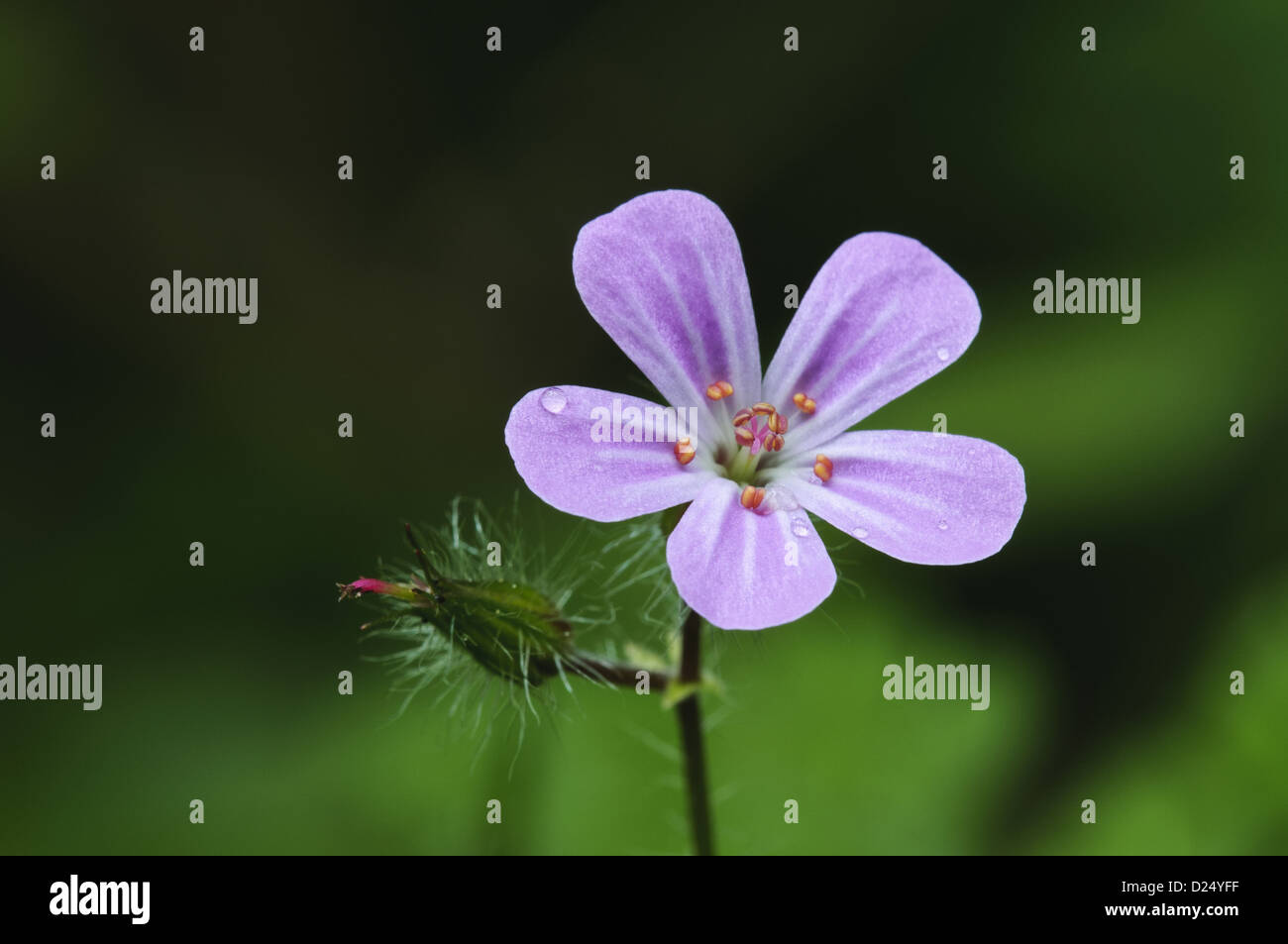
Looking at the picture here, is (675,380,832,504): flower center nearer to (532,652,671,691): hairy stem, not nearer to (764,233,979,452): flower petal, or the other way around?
(764,233,979,452): flower petal

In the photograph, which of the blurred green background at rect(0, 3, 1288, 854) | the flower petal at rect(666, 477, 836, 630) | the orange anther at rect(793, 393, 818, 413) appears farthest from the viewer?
the blurred green background at rect(0, 3, 1288, 854)

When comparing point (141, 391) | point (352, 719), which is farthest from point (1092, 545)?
point (141, 391)

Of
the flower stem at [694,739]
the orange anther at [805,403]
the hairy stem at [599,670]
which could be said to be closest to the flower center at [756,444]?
the orange anther at [805,403]

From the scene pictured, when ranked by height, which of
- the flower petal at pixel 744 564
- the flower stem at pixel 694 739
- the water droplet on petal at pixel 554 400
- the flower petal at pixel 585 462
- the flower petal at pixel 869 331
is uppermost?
the flower petal at pixel 869 331

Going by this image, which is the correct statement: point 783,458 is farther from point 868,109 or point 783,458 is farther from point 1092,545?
point 868,109

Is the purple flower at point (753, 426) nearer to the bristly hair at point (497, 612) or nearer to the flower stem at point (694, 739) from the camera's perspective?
the bristly hair at point (497, 612)

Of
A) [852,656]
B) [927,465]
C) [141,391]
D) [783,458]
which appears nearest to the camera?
[927,465]

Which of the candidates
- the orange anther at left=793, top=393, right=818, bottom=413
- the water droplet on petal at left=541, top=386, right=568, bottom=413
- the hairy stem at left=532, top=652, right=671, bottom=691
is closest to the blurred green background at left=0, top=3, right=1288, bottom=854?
the hairy stem at left=532, top=652, right=671, bottom=691
